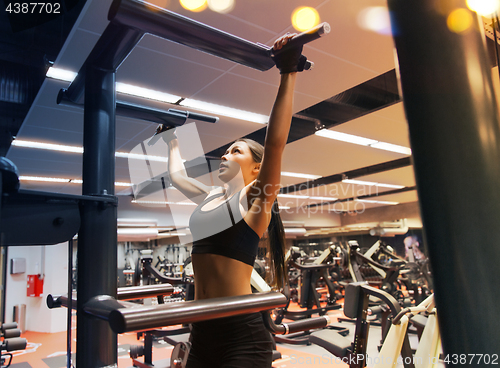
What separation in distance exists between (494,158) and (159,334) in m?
4.02

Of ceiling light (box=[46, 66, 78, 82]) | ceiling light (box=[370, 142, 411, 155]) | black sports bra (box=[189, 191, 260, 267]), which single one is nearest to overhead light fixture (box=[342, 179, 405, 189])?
ceiling light (box=[370, 142, 411, 155])

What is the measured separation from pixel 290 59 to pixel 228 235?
24.6 inches

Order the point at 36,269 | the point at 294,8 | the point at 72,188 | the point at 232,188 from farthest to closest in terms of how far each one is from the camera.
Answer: the point at 72,188, the point at 36,269, the point at 294,8, the point at 232,188

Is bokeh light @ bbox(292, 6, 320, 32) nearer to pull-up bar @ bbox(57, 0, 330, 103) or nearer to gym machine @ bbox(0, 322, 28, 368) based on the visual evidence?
pull-up bar @ bbox(57, 0, 330, 103)

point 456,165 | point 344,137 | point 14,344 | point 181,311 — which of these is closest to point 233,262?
point 181,311

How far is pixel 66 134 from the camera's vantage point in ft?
16.5

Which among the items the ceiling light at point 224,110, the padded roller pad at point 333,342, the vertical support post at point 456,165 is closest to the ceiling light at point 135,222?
the ceiling light at point 224,110

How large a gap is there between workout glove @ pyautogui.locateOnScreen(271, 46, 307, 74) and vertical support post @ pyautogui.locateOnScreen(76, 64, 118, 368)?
54cm

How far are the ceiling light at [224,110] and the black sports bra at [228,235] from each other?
3.20 m

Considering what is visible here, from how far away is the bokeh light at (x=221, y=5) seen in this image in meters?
2.60

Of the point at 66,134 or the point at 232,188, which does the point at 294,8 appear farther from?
the point at 66,134

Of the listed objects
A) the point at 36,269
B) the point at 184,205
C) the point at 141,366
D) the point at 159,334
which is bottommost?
the point at 141,366

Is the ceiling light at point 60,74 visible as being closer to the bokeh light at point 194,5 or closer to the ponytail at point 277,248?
the bokeh light at point 194,5

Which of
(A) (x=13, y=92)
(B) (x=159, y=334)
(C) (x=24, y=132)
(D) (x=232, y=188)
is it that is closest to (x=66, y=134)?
(C) (x=24, y=132)
